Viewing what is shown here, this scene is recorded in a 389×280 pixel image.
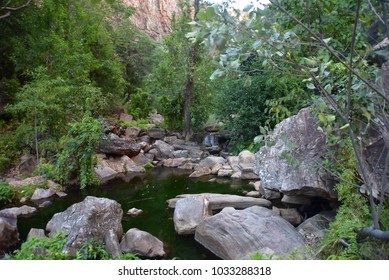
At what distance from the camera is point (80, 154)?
8.66 metres

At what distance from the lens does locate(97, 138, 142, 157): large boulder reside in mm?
10703

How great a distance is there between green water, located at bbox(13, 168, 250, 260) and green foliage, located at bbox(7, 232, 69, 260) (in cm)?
159

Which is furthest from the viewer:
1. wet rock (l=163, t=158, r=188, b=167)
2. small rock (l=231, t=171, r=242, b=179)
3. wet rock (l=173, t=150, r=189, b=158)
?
wet rock (l=173, t=150, r=189, b=158)

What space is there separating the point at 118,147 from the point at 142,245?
Answer: 6869 millimetres

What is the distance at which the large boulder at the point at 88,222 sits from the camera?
175 inches

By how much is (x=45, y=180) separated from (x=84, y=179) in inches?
38.2

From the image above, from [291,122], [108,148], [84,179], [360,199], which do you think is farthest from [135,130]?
[360,199]

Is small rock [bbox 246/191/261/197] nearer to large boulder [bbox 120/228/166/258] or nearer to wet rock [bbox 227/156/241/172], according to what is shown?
wet rock [bbox 227/156/241/172]

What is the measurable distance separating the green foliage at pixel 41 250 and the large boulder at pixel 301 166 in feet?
9.44

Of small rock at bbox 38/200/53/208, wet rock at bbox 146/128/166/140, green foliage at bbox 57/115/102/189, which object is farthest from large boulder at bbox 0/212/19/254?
wet rock at bbox 146/128/166/140

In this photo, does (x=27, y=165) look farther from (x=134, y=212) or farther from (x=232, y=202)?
(x=232, y=202)

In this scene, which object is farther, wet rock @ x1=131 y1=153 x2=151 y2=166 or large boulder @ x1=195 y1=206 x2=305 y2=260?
wet rock @ x1=131 y1=153 x2=151 y2=166

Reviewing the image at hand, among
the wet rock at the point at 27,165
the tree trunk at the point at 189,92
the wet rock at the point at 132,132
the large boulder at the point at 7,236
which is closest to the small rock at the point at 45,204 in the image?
the large boulder at the point at 7,236

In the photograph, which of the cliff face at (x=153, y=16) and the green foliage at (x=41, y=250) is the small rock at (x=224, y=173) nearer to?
the green foliage at (x=41, y=250)
